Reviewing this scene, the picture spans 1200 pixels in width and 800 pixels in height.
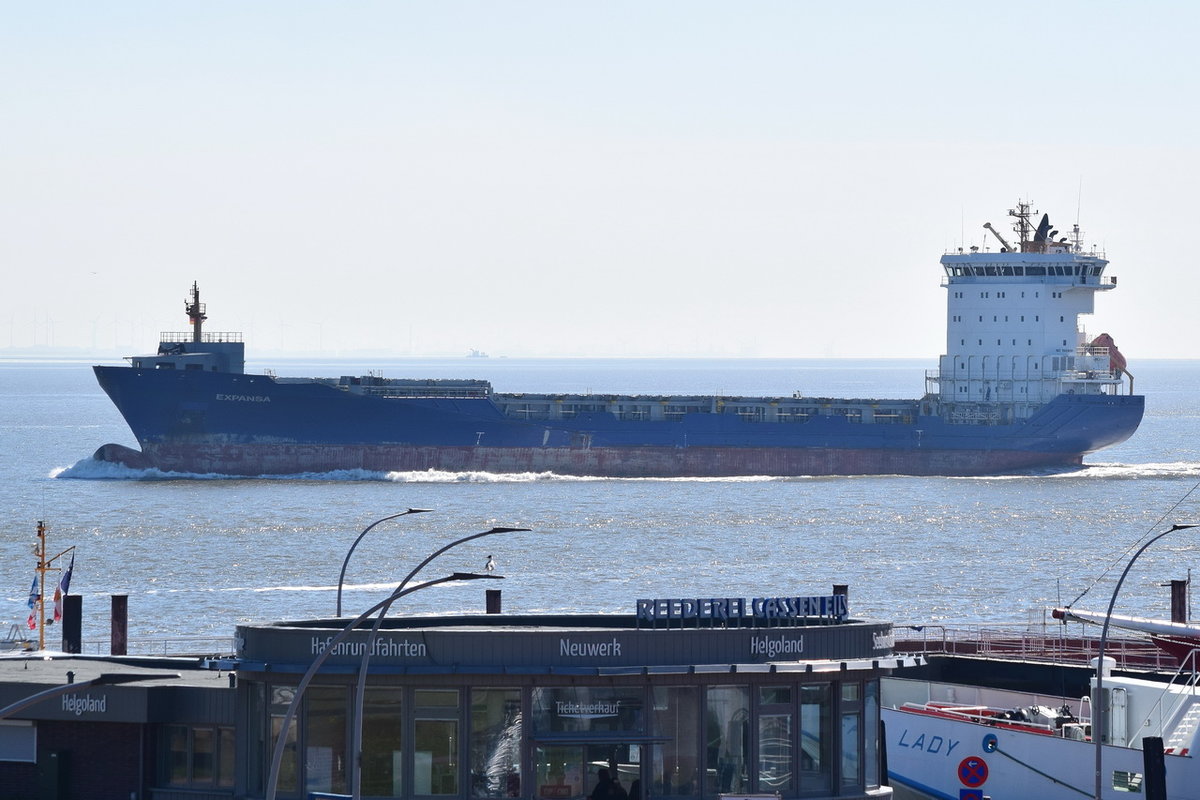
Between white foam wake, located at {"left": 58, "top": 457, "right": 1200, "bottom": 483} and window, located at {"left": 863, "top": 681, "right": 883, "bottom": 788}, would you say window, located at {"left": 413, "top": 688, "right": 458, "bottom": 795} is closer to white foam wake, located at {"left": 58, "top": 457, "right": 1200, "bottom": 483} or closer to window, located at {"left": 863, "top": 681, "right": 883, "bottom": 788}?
window, located at {"left": 863, "top": 681, "right": 883, "bottom": 788}

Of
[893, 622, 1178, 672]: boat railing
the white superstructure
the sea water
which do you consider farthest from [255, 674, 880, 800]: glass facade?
the white superstructure

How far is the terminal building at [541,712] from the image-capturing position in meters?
21.6

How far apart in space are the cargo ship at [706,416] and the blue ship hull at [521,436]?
0.07 m

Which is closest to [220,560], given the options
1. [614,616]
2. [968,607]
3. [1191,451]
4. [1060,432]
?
[968,607]

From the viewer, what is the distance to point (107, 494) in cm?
8456

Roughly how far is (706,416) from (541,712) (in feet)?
238

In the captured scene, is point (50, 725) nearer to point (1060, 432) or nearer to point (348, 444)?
point (348, 444)

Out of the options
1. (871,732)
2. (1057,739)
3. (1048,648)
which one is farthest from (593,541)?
(871,732)

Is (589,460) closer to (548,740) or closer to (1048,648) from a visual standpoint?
(1048,648)

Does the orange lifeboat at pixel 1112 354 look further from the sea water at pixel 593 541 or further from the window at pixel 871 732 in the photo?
the window at pixel 871 732

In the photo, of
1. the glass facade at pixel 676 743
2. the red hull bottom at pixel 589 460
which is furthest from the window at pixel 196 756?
the red hull bottom at pixel 589 460

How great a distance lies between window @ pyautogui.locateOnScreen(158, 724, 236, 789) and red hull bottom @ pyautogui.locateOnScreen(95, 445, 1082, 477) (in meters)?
67.0

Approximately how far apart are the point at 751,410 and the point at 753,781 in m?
75.2

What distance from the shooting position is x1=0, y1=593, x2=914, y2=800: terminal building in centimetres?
2159
